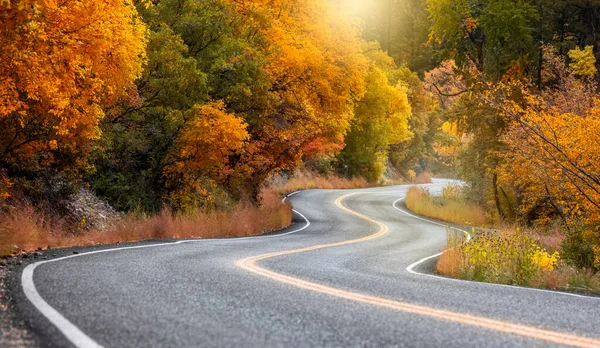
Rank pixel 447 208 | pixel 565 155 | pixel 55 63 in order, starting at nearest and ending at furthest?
pixel 55 63 → pixel 565 155 → pixel 447 208

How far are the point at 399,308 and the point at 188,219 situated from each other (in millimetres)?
13332

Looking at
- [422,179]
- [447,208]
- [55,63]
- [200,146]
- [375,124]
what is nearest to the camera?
[55,63]

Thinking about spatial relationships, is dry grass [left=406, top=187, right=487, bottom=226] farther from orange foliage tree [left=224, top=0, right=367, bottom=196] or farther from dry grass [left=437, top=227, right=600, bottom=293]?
dry grass [left=437, top=227, right=600, bottom=293]

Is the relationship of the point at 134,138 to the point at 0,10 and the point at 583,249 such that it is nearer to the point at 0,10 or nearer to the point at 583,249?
the point at 0,10

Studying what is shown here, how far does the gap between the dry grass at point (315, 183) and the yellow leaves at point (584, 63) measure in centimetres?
2146

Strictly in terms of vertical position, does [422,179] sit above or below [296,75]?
below

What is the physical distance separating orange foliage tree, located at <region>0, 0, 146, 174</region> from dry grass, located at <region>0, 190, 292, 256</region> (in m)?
1.86

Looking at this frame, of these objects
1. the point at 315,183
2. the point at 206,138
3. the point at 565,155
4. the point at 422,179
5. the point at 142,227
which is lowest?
the point at 142,227

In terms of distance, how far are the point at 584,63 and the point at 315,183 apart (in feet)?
85.7

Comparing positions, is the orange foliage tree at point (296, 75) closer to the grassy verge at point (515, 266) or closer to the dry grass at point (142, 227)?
the dry grass at point (142, 227)

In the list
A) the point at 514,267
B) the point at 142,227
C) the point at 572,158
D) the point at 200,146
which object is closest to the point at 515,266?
the point at 514,267

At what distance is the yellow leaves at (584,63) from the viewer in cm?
2323

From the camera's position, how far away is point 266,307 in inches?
237

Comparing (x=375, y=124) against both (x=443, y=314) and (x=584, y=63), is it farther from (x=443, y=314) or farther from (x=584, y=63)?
(x=443, y=314)
